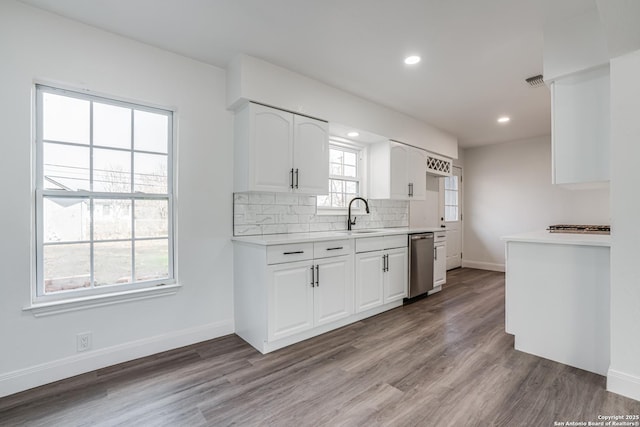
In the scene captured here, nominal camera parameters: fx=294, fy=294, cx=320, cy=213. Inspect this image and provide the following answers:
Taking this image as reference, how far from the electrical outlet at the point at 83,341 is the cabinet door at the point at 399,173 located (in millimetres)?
3591

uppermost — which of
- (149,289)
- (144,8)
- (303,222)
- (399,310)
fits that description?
(144,8)

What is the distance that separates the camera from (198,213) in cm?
277

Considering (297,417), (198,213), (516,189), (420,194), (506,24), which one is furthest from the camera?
(516,189)

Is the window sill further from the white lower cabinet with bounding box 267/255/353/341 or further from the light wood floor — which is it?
the white lower cabinet with bounding box 267/255/353/341

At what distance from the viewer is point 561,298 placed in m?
2.31

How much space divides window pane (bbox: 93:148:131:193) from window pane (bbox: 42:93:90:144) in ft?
0.50

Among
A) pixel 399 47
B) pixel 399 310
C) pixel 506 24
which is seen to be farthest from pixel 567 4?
pixel 399 310

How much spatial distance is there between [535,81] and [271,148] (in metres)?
2.91

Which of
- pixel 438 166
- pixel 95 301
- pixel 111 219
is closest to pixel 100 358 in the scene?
pixel 95 301

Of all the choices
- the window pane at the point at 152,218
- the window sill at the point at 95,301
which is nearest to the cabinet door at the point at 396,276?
the window sill at the point at 95,301

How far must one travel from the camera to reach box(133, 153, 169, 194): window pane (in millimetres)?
2539

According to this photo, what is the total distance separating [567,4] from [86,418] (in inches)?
160

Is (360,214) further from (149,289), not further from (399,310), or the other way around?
(149,289)

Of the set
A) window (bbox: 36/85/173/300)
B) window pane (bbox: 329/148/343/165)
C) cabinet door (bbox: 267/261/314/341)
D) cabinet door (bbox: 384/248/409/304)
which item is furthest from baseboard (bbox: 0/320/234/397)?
window pane (bbox: 329/148/343/165)
